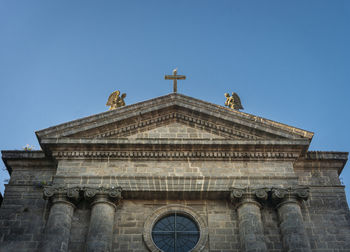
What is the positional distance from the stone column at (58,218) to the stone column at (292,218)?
7694mm

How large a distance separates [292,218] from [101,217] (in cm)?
698

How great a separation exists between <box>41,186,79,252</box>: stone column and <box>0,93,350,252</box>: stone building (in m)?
0.04

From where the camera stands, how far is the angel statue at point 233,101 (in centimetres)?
2110

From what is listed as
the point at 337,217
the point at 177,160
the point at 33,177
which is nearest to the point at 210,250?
the point at 177,160

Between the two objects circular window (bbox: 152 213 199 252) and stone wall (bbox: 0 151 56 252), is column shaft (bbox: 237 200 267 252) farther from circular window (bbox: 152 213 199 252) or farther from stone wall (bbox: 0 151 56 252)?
stone wall (bbox: 0 151 56 252)

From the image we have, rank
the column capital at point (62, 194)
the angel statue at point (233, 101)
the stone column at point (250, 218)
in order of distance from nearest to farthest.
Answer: the stone column at point (250, 218) → the column capital at point (62, 194) → the angel statue at point (233, 101)

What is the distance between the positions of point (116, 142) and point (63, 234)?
421 cm

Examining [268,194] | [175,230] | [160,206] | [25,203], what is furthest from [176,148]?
[25,203]

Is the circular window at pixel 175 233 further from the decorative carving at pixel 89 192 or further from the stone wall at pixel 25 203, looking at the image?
the stone wall at pixel 25 203

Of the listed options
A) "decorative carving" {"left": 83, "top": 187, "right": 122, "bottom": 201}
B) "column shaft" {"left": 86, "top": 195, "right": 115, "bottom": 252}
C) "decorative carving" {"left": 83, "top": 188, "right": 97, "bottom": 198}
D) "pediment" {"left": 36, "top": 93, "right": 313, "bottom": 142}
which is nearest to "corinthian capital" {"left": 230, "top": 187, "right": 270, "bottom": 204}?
"pediment" {"left": 36, "top": 93, "right": 313, "bottom": 142}

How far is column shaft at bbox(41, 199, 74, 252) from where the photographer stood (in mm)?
15766

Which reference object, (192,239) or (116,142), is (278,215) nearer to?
(192,239)

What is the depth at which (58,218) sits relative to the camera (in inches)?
651

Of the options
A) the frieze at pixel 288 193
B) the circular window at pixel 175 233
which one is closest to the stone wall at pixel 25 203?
the circular window at pixel 175 233
